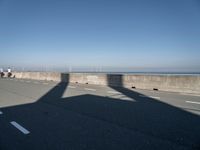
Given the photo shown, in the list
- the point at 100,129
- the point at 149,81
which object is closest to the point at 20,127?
the point at 100,129

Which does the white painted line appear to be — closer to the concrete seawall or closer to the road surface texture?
the road surface texture

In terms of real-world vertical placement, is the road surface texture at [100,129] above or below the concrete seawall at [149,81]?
below

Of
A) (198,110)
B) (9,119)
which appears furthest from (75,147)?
(198,110)

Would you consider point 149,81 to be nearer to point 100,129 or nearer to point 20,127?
point 100,129

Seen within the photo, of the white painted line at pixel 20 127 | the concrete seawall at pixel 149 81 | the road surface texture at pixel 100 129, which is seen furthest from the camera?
→ the concrete seawall at pixel 149 81

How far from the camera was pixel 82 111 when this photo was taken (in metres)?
7.36

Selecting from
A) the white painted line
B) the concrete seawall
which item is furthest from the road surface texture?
the concrete seawall

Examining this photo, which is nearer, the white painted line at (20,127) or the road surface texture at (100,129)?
the road surface texture at (100,129)

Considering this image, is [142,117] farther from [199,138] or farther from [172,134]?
[199,138]

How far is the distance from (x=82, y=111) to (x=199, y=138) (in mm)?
4104

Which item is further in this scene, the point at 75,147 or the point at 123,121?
the point at 123,121

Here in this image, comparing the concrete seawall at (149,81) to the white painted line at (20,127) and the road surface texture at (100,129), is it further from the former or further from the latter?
the white painted line at (20,127)

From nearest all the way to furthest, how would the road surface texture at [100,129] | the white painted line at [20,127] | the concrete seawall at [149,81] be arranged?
the road surface texture at [100,129]
the white painted line at [20,127]
the concrete seawall at [149,81]

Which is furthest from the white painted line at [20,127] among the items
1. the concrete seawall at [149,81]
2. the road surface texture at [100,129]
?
the concrete seawall at [149,81]
